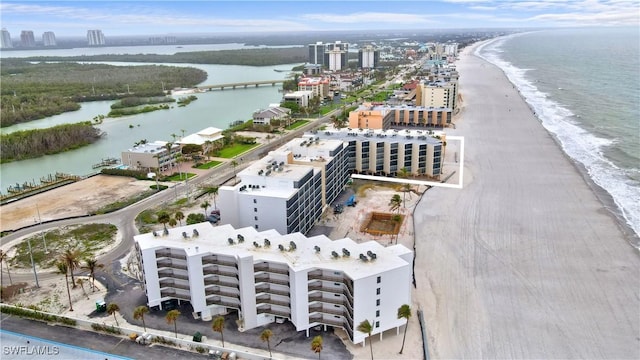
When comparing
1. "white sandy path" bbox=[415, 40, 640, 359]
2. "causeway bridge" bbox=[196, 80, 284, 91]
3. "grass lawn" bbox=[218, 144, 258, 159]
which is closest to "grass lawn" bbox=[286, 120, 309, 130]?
"grass lawn" bbox=[218, 144, 258, 159]

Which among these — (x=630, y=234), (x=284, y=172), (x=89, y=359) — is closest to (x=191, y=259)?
(x=89, y=359)

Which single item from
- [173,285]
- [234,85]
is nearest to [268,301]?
[173,285]

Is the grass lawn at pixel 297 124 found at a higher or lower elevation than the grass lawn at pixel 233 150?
higher

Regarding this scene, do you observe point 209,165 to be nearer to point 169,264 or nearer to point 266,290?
point 169,264

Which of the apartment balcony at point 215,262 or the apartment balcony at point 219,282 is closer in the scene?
the apartment balcony at point 215,262

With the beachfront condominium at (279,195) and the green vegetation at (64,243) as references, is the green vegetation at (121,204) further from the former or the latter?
the beachfront condominium at (279,195)

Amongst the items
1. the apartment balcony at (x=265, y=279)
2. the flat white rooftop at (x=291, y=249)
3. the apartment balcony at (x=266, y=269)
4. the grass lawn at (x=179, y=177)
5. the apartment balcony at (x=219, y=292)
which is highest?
the flat white rooftop at (x=291, y=249)

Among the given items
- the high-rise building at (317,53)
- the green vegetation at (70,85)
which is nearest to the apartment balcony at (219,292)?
the green vegetation at (70,85)

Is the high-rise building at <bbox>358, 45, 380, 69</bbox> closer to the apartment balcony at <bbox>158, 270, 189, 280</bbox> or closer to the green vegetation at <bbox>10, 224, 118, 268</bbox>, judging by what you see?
the green vegetation at <bbox>10, 224, 118, 268</bbox>

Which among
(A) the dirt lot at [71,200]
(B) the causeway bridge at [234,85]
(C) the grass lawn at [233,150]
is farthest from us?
(B) the causeway bridge at [234,85]
